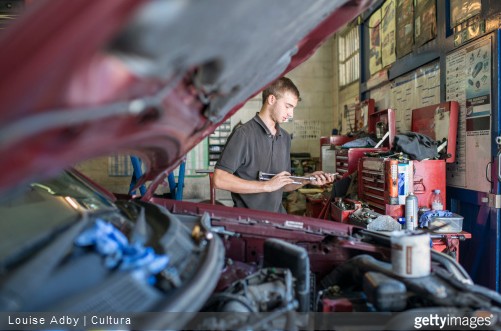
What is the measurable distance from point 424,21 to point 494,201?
6.69ft

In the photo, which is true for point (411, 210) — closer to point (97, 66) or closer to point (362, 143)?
point (362, 143)

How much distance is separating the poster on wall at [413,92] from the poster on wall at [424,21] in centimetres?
28

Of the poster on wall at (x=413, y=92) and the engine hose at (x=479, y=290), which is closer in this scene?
the engine hose at (x=479, y=290)

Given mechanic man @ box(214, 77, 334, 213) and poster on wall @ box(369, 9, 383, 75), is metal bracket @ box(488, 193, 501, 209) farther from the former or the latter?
poster on wall @ box(369, 9, 383, 75)

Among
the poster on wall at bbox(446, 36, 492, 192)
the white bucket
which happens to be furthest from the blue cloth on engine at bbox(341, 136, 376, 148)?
the white bucket

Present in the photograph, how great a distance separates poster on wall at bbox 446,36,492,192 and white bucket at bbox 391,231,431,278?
1900mm

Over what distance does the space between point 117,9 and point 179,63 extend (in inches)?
7.4

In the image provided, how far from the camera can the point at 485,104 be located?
2.91m

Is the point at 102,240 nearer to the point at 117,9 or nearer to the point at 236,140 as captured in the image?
the point at 117,9

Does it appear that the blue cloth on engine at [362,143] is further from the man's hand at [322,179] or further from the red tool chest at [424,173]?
the man's hand at [322,179]

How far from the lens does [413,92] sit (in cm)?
429

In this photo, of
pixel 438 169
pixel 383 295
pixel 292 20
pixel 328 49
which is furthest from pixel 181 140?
pixel 328 49

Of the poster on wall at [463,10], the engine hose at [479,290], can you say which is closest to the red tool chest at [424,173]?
the poster on wall at [463,10]

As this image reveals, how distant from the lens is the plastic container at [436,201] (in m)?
3.12
